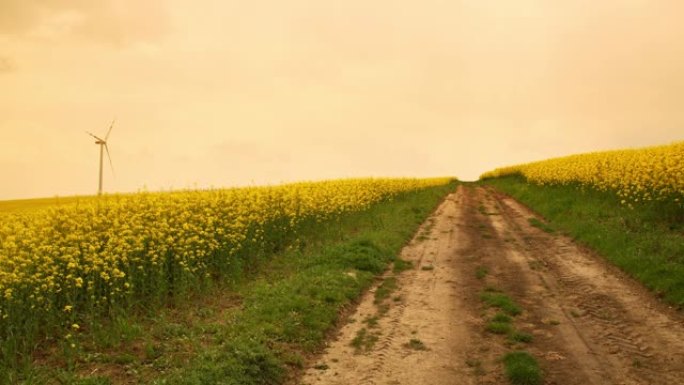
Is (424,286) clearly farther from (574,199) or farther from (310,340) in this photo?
(574,199)

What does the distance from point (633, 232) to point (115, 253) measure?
58.3ft

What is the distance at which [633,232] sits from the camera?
66.5 ft

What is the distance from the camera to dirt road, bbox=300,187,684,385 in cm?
980

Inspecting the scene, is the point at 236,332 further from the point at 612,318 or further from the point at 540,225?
the point at 540,225

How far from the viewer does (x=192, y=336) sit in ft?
37.7

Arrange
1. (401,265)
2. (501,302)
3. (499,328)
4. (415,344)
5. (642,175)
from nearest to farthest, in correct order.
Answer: (415,344), (499,328), (501,302), (401,265), (642,175)

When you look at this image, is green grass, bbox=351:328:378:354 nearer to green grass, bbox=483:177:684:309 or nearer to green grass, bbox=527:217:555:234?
green grass, bbox=483:177:684:309

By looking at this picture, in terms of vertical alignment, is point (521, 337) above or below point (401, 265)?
below

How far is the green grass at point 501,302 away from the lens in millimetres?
13195

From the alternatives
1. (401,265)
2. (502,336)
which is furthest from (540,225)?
(502,336)

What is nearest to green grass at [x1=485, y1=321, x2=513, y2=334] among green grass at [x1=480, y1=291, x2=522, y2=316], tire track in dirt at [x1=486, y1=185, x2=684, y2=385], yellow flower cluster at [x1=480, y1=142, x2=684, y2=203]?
green grass at [x1=480, y1=291, x2=522, y2=316]

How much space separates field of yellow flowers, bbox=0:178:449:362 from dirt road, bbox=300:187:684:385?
15.6 ft

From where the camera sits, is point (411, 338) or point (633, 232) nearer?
point (411, 338)

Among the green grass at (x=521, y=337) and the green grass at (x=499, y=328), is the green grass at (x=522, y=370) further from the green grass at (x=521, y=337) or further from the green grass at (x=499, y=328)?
the green grass at (x=499, y=328)
